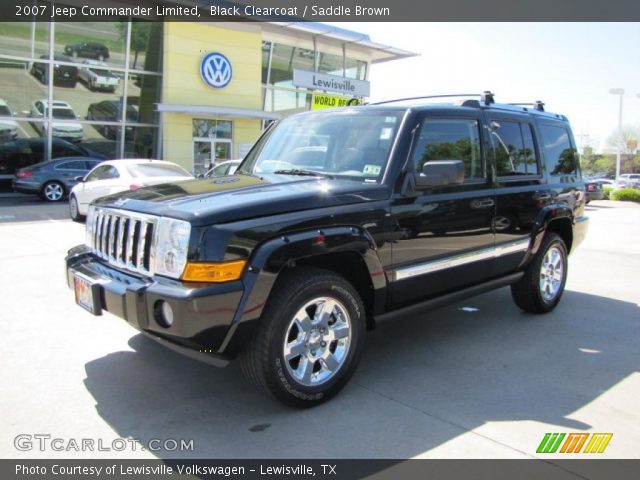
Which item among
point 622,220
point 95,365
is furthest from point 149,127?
point 95,365

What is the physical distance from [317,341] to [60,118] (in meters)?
20.9

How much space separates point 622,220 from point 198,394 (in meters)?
15.7

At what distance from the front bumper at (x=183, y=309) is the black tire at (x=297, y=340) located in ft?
0.75

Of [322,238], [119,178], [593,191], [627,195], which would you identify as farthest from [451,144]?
[627,195]

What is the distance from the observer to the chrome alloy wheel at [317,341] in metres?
3.42

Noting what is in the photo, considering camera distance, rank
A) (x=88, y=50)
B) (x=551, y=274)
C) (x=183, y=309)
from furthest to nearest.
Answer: (x=88, y=50) → (x=551, y=274) → (x=183, y=309)

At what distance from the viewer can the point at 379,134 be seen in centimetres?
412

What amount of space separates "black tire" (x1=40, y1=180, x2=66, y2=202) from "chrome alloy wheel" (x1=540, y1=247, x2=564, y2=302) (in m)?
16.5

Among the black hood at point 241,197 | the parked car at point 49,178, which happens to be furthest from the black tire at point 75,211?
the black hood at point 241,197

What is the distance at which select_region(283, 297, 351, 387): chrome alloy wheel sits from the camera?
3.42 meters

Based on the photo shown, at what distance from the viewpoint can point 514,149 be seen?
16.8ft

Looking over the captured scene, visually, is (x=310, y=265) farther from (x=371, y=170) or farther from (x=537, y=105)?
(x=537, y=105)

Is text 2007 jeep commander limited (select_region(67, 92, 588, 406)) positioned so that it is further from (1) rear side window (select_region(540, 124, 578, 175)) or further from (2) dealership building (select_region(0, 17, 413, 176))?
(2) dealership building (select_region(0, 17, 413, 176))

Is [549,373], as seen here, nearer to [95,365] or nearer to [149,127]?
[95,365]
